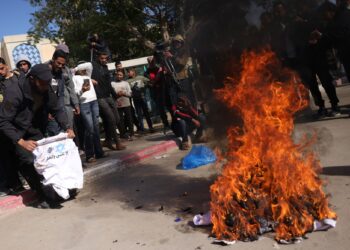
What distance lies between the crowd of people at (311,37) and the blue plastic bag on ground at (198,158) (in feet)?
6.19

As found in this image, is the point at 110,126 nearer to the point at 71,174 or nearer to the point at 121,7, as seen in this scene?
the point at 71,174

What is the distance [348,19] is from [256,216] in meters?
5.32

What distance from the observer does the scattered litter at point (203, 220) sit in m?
3.81

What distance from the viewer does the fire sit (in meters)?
3.48

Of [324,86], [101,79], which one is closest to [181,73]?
[101,79]

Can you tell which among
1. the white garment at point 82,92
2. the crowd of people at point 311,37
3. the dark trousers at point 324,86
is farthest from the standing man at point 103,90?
the dark trousers at point 324,86

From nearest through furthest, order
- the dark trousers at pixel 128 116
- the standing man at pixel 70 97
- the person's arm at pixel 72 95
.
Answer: the standing man at pixel 70 97, the person's arm at pixel 72 95, the dark trousers at pixel 128 116

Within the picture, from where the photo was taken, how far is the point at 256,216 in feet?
11.6

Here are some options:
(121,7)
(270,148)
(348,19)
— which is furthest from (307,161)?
(121,7)

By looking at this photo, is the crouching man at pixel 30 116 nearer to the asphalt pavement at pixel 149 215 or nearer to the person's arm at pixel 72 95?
the asphalt pavement at pixel 149 215

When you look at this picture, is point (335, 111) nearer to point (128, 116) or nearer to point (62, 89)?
point (128, 116)

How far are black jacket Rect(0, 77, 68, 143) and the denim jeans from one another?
1755 millimetres

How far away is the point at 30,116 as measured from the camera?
526cm

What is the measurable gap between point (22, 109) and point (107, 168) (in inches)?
90.8
